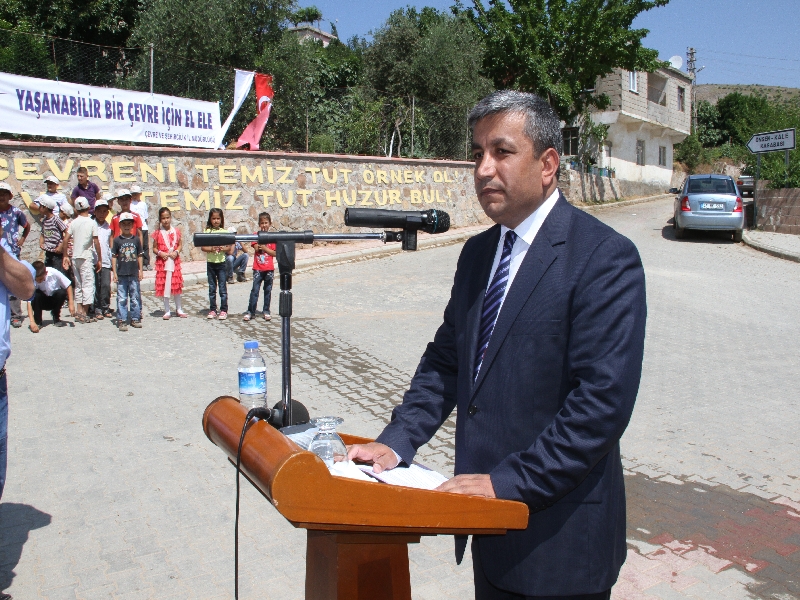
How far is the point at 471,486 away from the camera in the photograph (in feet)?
6.04

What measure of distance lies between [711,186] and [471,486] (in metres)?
18.3

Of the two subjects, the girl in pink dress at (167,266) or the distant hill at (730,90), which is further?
the distant hill at (730,90)

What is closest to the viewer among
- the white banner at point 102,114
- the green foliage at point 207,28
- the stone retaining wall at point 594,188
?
the white banner at point 102,114

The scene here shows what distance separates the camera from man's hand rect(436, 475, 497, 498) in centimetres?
182

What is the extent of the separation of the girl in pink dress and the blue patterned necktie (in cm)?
875

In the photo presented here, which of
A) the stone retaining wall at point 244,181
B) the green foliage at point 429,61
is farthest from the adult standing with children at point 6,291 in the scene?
the green foliage at point 429,61

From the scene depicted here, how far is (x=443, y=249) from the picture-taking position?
56.0 feet

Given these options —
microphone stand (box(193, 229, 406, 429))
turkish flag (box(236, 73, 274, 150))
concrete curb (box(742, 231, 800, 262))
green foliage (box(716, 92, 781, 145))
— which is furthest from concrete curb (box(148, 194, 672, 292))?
green foliage (box(716, 92, 781, 145))

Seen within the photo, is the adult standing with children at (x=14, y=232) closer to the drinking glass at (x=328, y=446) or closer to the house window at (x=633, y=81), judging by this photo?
the drinking glass at (x=328, y=446)

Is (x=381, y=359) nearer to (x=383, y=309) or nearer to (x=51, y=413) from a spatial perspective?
(x=383, y=309)

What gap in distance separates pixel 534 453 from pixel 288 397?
3.12 ft

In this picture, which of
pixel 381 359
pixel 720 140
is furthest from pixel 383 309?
pixel 720 140

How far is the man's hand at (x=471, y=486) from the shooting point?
5.98ft

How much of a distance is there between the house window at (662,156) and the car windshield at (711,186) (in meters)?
23.3
